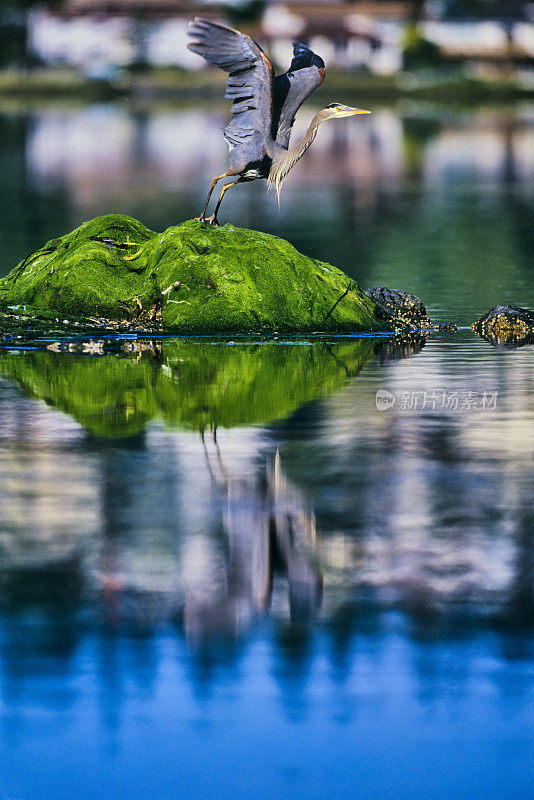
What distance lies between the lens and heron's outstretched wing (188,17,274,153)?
14.9 meters

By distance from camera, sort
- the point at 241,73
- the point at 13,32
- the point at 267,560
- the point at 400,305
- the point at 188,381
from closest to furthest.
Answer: the point at 267,560 < the point at 188,381 < the point at 241,73 < the point at 400,305 < the point at 13,32

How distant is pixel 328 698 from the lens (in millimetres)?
6133

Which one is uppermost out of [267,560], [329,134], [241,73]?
[329,134]

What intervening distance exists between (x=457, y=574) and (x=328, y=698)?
1670 millimetres

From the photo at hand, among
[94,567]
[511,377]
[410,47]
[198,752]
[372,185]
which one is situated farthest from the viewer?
[410,47]

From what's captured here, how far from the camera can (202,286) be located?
16.5 m

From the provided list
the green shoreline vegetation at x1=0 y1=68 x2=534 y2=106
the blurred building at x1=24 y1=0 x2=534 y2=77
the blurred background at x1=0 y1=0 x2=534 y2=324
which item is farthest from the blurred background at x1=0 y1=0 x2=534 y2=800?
the blurred building at x1=24 y1=0 x2=534 y2=77

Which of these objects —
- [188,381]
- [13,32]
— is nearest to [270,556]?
[188,381]

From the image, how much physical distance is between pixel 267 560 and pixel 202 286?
8.95 meters

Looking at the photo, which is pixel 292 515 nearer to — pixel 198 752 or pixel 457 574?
pixel 457 574

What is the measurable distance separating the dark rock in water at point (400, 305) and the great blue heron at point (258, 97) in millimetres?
2393

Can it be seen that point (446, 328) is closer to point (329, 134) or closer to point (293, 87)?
point (293, 87)

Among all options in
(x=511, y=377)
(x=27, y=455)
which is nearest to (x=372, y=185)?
(x=511, y=377)

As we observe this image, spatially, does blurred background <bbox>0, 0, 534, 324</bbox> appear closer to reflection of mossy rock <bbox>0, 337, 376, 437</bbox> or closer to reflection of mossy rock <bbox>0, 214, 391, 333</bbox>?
reflection of mossy rock <bbox>0, 214, 391, 333</bbox>
